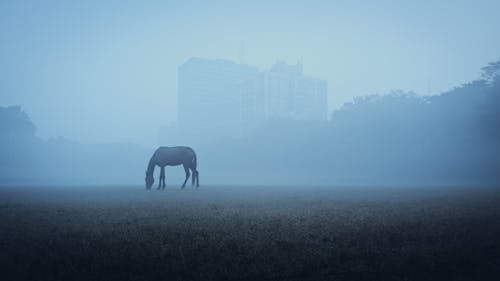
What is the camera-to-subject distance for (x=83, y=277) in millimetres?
3775

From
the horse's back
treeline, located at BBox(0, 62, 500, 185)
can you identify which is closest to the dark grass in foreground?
the horse's back

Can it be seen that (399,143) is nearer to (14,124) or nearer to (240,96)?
(14,124)

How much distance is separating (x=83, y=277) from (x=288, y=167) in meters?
64.2

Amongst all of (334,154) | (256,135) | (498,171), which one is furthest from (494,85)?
(256,135)

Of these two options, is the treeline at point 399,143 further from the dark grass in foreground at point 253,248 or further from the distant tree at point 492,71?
the dark grass in foreground at point 253,248

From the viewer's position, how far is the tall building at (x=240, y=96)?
146 metres

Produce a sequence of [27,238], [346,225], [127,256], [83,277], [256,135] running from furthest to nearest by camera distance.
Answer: [256,135] < [346,225] < [27,238] < [127,256] < [83,277]

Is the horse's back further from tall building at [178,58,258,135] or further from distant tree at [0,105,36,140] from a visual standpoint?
tall building at [178,58,258,135]

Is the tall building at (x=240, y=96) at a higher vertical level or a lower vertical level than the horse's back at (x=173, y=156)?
higher

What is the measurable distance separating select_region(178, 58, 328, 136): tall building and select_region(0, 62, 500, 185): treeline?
5581cm

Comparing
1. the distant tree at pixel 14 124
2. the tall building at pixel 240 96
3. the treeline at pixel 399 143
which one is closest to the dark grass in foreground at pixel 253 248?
the treeline at pixel 399 143

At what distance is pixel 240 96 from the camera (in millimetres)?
163375

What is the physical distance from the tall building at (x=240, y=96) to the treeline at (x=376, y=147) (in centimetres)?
5581

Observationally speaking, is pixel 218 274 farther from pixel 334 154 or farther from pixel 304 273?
pixel 334 154
